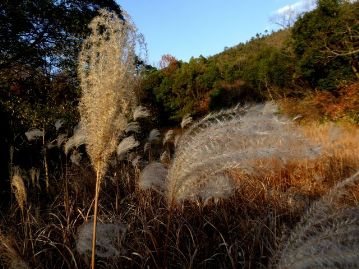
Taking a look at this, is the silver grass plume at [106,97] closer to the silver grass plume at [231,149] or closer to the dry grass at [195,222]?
the silver grass plume at [231,149]

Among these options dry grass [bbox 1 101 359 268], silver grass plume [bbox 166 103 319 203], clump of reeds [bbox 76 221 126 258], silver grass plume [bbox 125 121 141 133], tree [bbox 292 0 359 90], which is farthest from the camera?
tree [bbox 292 0 359 90]

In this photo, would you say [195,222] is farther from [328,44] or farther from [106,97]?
[328,44]

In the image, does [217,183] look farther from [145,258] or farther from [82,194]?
[82,194]

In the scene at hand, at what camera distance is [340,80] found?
1417 cm

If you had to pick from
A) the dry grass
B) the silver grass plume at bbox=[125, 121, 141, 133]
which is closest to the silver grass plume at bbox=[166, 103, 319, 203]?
the dry grass

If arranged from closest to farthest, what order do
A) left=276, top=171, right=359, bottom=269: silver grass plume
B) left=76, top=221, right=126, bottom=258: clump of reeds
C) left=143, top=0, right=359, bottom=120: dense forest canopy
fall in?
left=276, top=171, right=359, bottom=269: silver grass plume → left=76, top=221, right=126, bottom=258: clump of reeds → left=143, top=0, right=359, bottom=120: dense forest canopy

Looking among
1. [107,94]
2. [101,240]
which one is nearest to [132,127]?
[101,240]

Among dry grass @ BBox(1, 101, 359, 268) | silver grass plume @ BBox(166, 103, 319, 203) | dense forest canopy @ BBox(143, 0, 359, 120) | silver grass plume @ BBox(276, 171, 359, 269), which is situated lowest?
dry grass @ BBox(1, 101, 359, 268)

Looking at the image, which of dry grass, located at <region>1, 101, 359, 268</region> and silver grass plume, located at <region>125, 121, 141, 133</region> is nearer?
dry grass, located at <region>1, 101, 359, 268</region>

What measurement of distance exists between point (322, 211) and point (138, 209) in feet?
7.57

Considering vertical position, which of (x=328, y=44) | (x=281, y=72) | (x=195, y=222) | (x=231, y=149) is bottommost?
(x=195, y=222)

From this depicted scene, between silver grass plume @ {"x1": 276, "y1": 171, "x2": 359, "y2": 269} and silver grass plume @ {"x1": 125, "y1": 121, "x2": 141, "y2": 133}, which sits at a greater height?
silver grass plume @ {"x1": 125, "y1": 121, "x2": 141, "y2": 133}

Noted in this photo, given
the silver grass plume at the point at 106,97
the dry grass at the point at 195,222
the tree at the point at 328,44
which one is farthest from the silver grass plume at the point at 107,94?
the tree at the point at 328,44

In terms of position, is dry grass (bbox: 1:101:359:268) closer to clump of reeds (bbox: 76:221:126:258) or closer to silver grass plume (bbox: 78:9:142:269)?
clump of reeds (bbox: 76:221:126:258)
